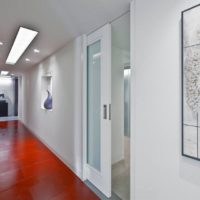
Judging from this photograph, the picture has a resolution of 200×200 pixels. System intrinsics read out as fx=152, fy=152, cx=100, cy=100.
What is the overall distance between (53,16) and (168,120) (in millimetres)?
1885

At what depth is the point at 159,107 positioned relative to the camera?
4.42ft

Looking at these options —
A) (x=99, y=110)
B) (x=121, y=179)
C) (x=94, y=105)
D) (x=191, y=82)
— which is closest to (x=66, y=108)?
(x=94, y=105)

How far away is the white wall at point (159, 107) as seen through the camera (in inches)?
47.4

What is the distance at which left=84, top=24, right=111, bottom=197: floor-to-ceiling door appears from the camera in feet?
6.82

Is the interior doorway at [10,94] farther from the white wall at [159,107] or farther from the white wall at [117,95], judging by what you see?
the white wall at [159,107]

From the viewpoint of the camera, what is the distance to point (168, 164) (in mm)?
1276

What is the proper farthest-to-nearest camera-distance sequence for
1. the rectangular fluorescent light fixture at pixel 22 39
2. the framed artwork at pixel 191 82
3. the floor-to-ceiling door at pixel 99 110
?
the rectangular fluorescent light fixture at pixel 22 39
the floor-to-ceiling door at pixel 99 110
the framed artwork at pixel 191 82

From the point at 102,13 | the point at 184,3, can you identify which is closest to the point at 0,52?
the point at 102,13

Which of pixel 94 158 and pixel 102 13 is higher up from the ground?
pixel 102 13

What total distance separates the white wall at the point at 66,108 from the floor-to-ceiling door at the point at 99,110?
0.55 ft

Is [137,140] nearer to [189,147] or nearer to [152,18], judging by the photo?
[189,147]

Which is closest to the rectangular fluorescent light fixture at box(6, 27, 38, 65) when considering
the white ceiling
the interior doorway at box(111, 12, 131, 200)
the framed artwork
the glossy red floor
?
the white ceiling

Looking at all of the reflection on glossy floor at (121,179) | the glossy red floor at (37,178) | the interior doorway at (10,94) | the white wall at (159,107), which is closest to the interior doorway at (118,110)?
the reflection on glossy floor at (121,179)

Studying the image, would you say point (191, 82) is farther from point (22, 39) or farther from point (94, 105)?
point (22, 39)
